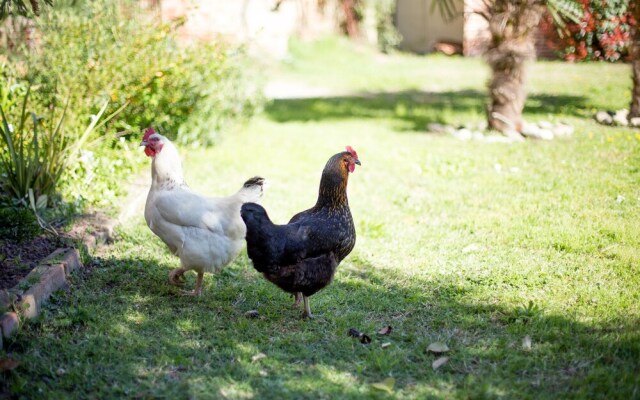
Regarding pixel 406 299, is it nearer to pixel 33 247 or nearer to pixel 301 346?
pixel 301 346

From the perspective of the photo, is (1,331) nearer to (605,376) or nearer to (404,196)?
(605,376)

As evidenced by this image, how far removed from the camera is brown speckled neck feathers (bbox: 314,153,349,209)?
446 centimetres

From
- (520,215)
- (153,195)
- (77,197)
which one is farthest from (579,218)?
(77,197)

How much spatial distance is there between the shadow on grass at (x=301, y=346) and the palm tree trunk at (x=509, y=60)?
549 cm

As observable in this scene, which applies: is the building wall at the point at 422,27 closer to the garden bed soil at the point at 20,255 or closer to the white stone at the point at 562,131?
the white stone at the point at 562,131

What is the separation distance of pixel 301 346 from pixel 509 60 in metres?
6.93

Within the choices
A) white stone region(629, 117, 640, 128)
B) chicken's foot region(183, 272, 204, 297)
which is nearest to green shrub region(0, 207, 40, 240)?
chicken's foot region(183, 272, 204, 297)

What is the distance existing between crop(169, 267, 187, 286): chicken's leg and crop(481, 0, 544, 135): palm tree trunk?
20.1 feet

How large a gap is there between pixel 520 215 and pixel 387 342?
9.38ft

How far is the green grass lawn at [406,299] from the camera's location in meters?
3.55

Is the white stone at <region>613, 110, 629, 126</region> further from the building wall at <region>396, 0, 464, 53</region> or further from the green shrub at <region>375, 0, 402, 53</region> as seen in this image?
the green shrub at <region>375, 0, 402, 53</region>

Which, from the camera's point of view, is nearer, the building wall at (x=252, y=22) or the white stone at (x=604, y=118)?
the white stone at (x=604, y=118)

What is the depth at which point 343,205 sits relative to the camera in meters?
4.50

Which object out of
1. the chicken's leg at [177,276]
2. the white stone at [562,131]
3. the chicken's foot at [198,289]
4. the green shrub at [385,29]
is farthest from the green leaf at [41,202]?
the green shrub at [385,29]
